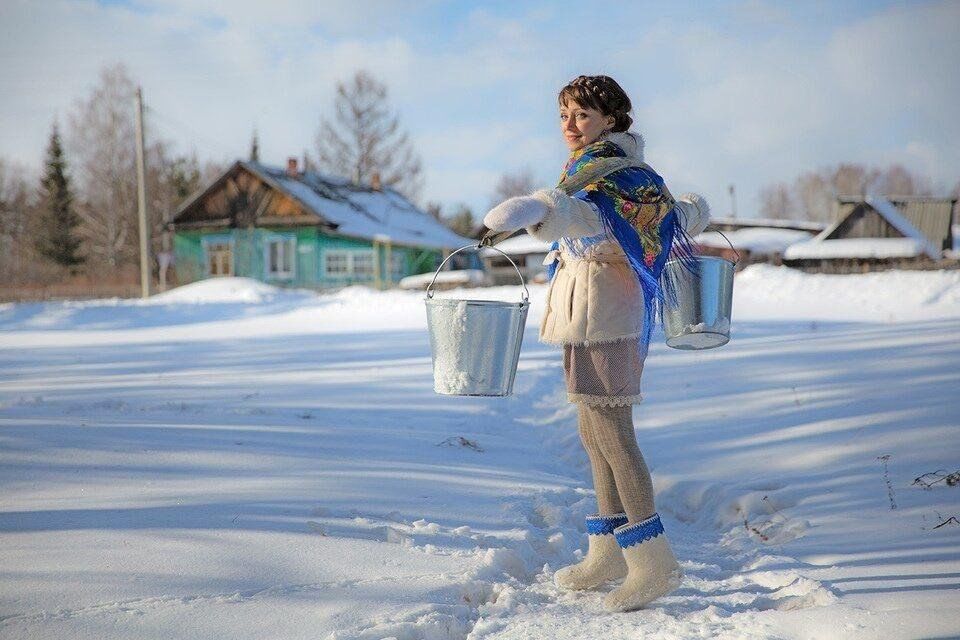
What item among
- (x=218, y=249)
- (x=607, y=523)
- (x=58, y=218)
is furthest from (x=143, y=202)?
(x=607, y=523)

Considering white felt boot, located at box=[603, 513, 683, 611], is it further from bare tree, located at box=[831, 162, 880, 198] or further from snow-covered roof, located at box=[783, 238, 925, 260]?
bare tree, located at box=[831, 162, 880, 198]

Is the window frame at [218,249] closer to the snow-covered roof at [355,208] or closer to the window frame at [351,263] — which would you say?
the snow-covered roof at [355,208]

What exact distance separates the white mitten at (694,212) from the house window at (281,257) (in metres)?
25.2

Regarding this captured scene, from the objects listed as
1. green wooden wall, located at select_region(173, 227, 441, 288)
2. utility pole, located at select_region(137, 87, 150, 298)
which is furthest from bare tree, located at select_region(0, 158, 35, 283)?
utility pole, located at select_region(137, 87, 150, 298)

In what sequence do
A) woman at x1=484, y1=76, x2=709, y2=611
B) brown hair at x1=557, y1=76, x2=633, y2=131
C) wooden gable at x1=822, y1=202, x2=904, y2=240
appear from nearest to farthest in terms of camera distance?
1. woman at x1=484, y1=76, x2=709, y2=611
2. brown hair at x1=557, y1=76, x2=633, y2=131
3. wooden gable at x1=822, y1=202, x2=904, y2=240

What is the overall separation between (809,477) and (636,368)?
1.57 meters

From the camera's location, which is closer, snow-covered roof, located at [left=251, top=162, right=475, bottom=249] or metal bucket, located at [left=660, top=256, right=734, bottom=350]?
metal bucket, located at [left=660, top=256, right=734, bottom=350]

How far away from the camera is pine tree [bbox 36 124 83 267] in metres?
35.5

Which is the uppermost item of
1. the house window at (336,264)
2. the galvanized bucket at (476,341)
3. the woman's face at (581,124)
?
the house window at (336,264)

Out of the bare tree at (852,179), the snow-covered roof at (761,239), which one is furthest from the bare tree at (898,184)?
the snow-covered roof at (761,239)

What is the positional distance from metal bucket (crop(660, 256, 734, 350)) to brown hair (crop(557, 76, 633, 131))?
677 millimetres

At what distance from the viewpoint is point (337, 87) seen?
120 ft

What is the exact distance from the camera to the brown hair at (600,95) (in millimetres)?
2303

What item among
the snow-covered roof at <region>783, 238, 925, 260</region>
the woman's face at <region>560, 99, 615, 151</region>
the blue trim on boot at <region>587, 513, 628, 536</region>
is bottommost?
the blue trim on boot at <region>587, 513, 628, 536</region>
